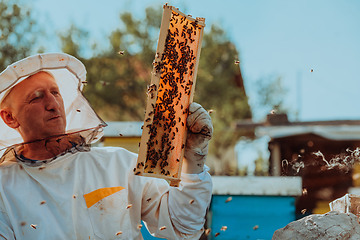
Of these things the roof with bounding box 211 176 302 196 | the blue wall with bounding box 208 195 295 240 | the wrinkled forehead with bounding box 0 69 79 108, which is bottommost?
the blue wall with bounding box 208 195 295 240

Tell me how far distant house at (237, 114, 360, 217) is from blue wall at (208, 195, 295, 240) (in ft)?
0.71

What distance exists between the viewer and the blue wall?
4.15m

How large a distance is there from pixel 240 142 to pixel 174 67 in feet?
63.1

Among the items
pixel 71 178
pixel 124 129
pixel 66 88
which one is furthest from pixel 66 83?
pixel 124 129

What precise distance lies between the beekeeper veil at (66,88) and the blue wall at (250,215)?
7.33 feet

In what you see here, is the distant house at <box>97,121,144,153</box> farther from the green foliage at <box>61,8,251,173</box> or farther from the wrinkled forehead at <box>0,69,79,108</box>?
the green foliage at <box>61,8,251,173</box>

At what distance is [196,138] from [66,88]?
1388 millimetres

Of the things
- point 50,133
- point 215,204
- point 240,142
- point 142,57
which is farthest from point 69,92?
point 240,142

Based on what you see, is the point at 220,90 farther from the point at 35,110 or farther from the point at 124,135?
the point at 35,110

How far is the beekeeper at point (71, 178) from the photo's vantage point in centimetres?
222

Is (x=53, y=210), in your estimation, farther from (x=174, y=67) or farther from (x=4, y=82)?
(x=174, y=67)

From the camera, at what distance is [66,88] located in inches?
116

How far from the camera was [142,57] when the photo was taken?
1867 centimetres

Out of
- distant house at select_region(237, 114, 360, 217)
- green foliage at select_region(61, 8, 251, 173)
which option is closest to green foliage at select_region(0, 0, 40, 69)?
green foliage at select_region(61, 8, 251, 173)
